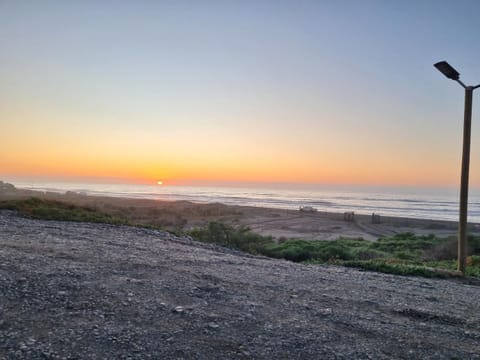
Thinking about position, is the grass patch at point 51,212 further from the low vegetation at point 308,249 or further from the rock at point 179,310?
the rock at point 179,310

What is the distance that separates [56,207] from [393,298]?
12.8 m

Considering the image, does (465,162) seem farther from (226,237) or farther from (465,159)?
(226,237)

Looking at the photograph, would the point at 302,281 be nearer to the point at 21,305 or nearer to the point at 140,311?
the point at 140,311

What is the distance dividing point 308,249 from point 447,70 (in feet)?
29.1

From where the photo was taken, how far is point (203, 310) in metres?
5.67

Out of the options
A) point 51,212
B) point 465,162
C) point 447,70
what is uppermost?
point 447,70

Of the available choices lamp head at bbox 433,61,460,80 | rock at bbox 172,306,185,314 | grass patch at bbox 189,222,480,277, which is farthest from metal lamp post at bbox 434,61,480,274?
rock at bbox 172,306,185,314

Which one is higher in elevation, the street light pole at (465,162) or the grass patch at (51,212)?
the street light pole at (465,162)

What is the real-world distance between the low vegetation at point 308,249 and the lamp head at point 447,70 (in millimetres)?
5209

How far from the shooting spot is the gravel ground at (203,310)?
4.41 m

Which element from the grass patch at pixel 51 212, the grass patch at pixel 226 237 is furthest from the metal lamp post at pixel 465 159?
the grass patch at pixel 51 212

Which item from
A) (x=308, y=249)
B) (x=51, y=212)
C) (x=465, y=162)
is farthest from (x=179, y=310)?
(x=308, y=249)

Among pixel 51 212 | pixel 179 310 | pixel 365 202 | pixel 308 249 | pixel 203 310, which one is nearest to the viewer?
pixel 179 310

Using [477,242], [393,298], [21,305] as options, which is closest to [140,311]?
[21,305]
